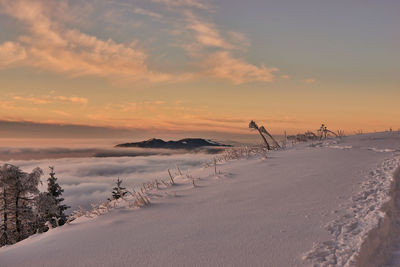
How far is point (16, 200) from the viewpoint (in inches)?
832

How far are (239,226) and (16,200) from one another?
2160 cm

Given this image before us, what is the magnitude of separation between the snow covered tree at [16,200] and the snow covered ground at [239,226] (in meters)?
18.6

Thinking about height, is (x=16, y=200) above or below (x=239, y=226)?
below

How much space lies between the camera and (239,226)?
131 inches

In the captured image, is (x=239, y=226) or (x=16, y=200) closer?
(x=239, y=226)

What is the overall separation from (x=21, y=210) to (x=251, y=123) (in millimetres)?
17592

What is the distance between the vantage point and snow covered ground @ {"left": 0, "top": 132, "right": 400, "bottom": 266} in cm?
274

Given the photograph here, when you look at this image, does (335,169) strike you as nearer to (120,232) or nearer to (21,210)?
(120,232)

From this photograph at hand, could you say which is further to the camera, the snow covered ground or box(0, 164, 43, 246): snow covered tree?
box(0, 164, 43, 246): snow covered tree

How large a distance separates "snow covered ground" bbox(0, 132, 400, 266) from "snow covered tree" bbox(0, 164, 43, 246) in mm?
18592

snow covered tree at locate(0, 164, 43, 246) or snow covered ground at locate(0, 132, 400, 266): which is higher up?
snow covered ground at locate(0, 132, 400, 266)

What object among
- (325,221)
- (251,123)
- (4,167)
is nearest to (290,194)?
(325,221)

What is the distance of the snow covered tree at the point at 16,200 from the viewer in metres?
20.8

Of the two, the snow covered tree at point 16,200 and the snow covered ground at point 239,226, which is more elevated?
the snow covered ground at point 239,226
